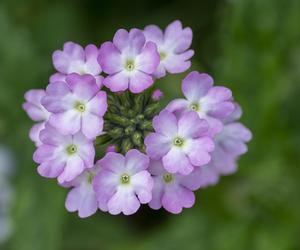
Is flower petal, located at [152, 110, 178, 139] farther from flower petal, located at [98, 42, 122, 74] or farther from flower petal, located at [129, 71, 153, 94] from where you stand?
flower petal, located at [98, 42, 122, 74]

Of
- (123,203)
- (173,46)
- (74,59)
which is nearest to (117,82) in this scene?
(74,59)

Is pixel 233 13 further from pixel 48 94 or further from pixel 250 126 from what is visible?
pixel 48 94

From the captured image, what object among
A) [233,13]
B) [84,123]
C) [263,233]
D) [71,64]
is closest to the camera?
[84,123]

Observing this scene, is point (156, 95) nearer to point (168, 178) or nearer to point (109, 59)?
point (109, 59)

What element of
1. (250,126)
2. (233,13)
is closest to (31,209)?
(250,126)

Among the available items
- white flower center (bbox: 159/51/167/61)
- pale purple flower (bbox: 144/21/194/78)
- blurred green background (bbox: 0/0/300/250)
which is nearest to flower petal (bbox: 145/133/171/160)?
pale purple flower (bbox: 144/21/194/78)
